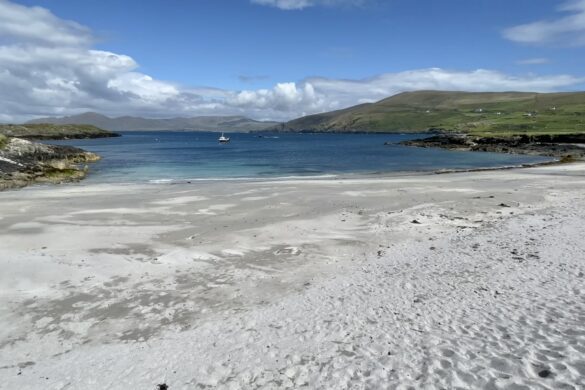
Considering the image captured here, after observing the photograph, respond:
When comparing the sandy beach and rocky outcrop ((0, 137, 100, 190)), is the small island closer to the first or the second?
rocky outcrop ((0, 137, 100, 190))

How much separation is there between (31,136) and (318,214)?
20502 centimetres

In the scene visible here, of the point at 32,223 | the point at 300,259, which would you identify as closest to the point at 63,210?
the point at 32,223

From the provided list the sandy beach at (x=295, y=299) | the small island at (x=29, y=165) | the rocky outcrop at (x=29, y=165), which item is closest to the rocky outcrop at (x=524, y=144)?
the sandy beach at (x=295, y=299)

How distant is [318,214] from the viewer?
25672 millimetres

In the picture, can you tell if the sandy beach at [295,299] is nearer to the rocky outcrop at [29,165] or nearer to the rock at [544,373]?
the rock at [544,373]

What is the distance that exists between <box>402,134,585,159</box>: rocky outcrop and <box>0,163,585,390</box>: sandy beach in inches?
2940

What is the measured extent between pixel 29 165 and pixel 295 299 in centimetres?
4704

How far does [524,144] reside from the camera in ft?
344

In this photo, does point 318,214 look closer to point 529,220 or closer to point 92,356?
point 529,220

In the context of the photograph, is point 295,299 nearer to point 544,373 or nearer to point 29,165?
point 544,373

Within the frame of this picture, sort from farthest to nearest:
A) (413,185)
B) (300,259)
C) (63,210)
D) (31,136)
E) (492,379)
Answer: (31,136) < (413,185) < (63,210) < (300,259) < (492,379)

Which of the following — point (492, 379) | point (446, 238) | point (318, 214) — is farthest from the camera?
point (318, 214)

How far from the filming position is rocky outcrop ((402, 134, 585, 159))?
90.2 meters

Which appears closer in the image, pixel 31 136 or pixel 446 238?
pixel 446 238
